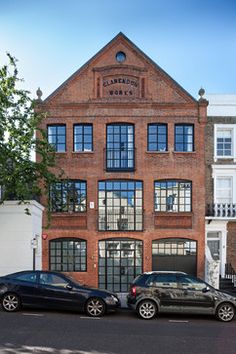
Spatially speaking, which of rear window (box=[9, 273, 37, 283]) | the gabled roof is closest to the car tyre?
rear window (box=[9, 273, 37, 283])

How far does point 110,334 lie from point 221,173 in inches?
577

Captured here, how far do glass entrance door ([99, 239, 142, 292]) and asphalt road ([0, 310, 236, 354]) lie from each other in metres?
9.20

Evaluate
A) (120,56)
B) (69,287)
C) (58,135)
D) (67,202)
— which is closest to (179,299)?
(69,287)

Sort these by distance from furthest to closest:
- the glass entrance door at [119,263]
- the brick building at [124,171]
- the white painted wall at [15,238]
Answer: the brick building at [124,171], the glass entrance door at [119,263], the white painted wall at [15,238]

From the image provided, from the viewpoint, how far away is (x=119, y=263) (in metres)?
23.3

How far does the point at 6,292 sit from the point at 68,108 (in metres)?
12.5

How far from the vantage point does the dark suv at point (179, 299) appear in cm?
1364

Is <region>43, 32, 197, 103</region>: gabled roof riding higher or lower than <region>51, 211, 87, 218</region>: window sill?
higher

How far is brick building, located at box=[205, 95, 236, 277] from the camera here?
2333 centimetres

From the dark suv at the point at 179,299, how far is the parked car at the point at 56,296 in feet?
2.66

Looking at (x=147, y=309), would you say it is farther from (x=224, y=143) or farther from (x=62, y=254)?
(x=224, y=143)

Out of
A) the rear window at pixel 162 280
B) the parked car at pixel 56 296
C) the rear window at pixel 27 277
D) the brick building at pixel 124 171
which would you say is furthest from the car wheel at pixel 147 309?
the brick building at pixel 124 171

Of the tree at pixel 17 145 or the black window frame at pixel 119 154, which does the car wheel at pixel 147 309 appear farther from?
the black window frame at pixel 119 154

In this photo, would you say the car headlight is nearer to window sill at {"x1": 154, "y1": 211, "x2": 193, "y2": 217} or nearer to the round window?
window sill at {"x1": 154, "y1": 211, "x2": 193, "y2": 217}
